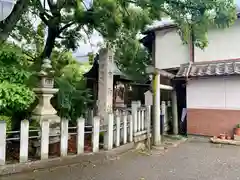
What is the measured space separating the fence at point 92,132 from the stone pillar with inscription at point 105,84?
0.42 m

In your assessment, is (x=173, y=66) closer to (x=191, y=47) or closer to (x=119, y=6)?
(x=191, y=47)

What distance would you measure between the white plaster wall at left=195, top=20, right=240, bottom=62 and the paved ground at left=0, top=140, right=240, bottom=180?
475cm

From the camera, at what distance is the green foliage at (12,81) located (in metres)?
4.89

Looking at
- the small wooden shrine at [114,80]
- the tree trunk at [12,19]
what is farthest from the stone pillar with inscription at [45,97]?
the small wooden shrine at [114,80]

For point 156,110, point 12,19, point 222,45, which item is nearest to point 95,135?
point 156,110

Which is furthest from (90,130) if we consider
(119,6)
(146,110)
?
(119,6)

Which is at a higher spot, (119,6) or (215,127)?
(119,6)

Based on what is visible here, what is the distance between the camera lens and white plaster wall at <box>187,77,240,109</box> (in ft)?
32.2

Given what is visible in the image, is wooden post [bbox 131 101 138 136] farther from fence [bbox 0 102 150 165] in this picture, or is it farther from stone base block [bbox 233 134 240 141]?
stone base block [bbox 233 134 240 141]

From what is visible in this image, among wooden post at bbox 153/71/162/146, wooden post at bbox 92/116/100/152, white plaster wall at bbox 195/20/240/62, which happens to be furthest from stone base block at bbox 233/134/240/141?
wooden post at bbox 92/116/100/152

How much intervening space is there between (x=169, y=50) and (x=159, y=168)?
764 cm

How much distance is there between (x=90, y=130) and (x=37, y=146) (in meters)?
1.72

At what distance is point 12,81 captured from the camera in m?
5.15

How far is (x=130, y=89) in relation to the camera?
44.6ft
